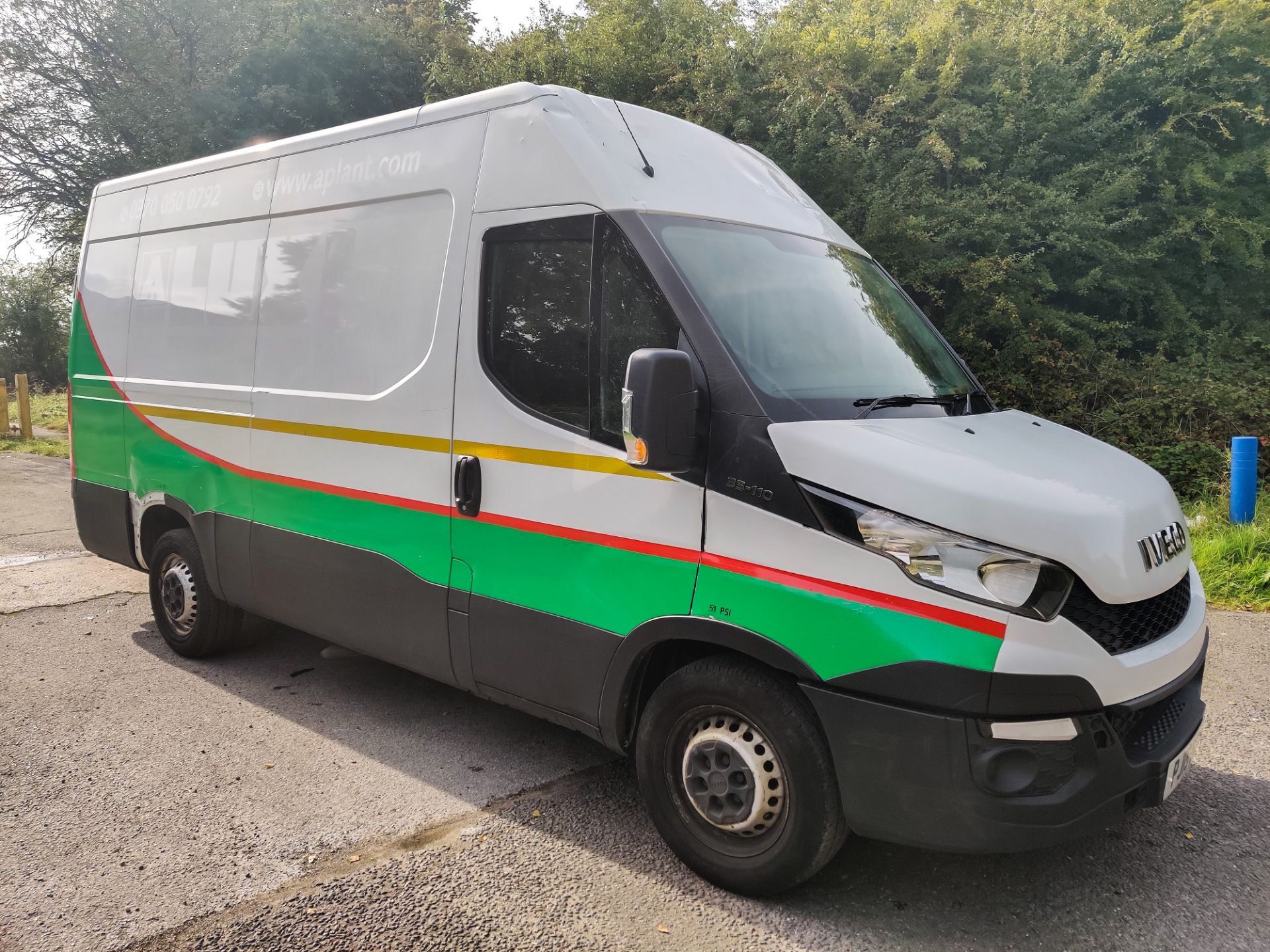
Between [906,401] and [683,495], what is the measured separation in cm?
88

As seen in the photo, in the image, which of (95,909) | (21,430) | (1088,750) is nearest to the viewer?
(1088,750)

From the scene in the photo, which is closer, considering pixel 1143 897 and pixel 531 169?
pixel 1143 897

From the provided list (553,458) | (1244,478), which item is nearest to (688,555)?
(553,458)

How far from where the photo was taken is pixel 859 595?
2654 mm

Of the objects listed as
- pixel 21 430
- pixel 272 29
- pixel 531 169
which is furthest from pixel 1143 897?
pixel 21 430

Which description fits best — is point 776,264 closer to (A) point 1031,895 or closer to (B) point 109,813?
(A) point 1031,895

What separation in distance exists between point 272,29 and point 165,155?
2.92 metres

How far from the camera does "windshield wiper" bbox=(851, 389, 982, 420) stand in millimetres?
3090

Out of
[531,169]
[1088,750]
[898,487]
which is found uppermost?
[531,169]

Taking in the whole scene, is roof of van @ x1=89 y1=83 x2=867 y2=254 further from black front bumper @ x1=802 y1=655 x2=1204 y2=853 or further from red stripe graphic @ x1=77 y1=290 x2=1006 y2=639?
black front bumper @ x1=802 y1=655 x2=1204 y2=853

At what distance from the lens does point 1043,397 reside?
34.7 feet

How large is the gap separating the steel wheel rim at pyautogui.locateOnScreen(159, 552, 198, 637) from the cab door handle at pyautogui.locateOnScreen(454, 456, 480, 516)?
96.7 inches

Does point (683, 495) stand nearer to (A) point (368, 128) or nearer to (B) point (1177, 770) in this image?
(B) point (1177, 770)

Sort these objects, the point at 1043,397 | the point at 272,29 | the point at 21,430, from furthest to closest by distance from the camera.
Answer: the point at 21,430 → the point at 272,29 → the point at 1043,397
